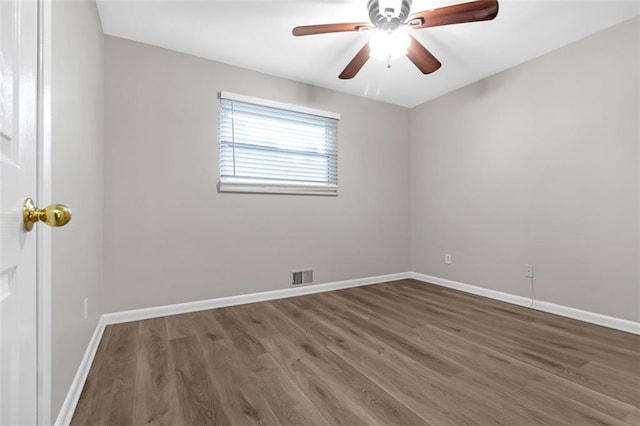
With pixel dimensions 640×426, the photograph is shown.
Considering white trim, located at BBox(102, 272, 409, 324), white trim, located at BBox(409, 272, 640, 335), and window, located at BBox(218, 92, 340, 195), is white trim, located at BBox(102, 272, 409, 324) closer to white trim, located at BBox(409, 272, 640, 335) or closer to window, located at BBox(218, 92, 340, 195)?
white trim, located at BBox(409, 272, 640, 335)

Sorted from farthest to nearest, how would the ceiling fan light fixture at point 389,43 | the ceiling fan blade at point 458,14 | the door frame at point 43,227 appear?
the ceiling fan light fixture at point 389,43 → the ceiling fan blade at point 458,14 → the door frame at point 43,227

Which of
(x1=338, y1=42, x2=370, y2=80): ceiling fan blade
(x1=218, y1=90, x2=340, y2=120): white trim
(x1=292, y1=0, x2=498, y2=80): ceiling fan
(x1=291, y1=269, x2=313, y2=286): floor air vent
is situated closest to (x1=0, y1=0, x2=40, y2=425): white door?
(x1=292, y1=0, x2=498, y2=80): ceiling fan

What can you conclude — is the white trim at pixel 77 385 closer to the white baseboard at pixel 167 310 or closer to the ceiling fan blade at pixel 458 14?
the white baseboard at pixel 167 310

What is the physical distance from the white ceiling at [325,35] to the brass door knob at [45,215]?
6.90 ft

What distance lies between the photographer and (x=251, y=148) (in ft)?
9.54

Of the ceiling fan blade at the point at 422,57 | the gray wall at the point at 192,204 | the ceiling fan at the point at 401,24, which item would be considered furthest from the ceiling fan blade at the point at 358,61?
the gray wall at the point at 192,204

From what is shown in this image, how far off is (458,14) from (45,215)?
2159 mm

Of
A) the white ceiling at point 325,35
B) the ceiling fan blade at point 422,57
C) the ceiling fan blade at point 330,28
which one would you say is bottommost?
the ceiling fan blade at point 422,57

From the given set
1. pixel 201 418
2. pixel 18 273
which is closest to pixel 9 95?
pixel 18 273

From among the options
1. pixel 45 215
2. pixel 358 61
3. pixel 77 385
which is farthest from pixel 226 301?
pixel 358 61

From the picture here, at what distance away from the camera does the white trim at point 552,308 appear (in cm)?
218

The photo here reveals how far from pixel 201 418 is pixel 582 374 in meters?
2.04

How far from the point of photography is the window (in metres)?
2.81

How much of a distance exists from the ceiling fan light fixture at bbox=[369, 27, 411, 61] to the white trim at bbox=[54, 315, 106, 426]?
272cm
